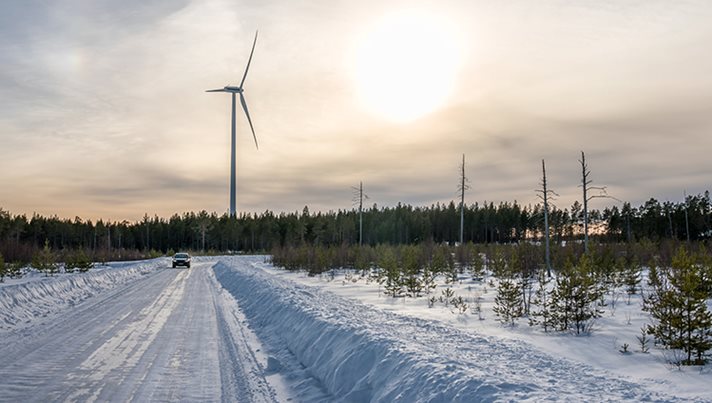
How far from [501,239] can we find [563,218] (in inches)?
615

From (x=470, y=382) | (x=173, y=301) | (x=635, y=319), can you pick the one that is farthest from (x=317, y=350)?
(x=173, y=301)

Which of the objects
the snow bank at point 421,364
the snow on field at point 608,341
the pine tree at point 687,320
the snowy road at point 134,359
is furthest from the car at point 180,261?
the pine tree at point 687,320

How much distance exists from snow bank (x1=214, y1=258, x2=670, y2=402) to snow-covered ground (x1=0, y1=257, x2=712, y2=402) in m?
0.02

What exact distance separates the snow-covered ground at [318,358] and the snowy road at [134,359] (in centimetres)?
3

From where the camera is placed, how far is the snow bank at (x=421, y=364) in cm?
588

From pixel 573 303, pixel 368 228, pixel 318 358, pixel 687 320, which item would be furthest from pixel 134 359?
pixel 368 228

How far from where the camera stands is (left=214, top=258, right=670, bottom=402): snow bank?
231 inches

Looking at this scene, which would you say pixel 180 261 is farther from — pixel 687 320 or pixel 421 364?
pixel 687 320

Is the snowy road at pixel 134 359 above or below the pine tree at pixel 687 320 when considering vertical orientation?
below

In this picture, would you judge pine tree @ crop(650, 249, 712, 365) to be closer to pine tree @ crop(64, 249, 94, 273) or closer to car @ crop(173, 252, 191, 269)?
→ pine tree @ crop(64, 249, 94, 273)

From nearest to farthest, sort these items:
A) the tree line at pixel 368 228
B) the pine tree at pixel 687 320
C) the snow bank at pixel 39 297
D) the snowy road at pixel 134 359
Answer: the snowy road at pixel 134 359, the pine tree at pixel 687 320, the snow bank at pixel 39 297, the tree line at pixel 368 228

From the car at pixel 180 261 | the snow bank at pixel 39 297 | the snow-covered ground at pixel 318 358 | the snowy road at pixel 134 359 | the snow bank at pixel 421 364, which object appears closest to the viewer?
the snow bank at pixel 421 364

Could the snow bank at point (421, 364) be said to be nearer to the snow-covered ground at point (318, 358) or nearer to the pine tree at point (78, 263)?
the snow-covered ground at point (318, 358)

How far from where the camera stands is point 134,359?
9039mm
